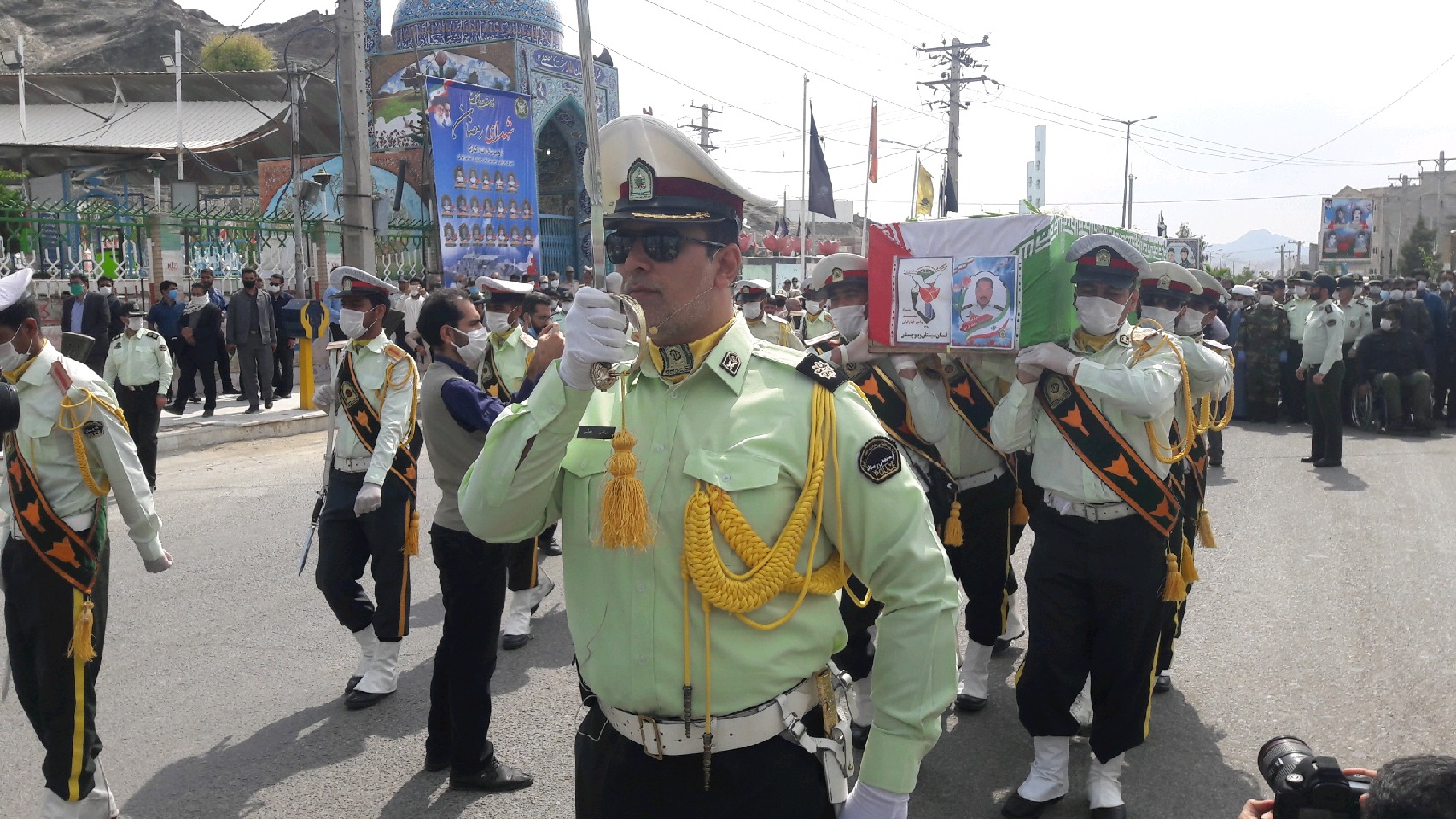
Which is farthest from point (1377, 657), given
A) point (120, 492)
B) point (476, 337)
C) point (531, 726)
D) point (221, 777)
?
point (120, 492)

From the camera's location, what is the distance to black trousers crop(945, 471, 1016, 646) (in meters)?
5.16

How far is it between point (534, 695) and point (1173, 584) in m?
2.95

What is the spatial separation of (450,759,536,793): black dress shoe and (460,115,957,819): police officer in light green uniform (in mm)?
2130

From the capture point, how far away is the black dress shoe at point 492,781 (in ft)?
13.9

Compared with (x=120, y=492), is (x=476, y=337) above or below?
above

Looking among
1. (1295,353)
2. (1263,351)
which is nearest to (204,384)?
(1263,351)

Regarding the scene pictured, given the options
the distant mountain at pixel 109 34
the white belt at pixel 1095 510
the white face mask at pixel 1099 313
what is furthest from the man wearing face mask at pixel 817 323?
the distant mountain at pixel 109 34

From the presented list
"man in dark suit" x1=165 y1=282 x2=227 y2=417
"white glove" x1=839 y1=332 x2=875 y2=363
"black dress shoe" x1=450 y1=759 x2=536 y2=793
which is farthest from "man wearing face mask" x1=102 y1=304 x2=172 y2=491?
"white glove" x1=839 y1=332 x2=875 y2=363

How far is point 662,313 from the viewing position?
2229 millimetres

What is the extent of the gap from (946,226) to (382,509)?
295cm

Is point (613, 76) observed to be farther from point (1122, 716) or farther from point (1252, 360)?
point (1122, 716)

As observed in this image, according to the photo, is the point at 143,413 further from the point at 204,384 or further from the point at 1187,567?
the point at 1187,567

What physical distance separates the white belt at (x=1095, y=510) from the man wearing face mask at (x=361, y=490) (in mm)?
2992

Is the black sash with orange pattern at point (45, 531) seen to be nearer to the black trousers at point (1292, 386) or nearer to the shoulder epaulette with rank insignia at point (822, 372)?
the shoulder epaulette with rank insignia at point (822, 372)
